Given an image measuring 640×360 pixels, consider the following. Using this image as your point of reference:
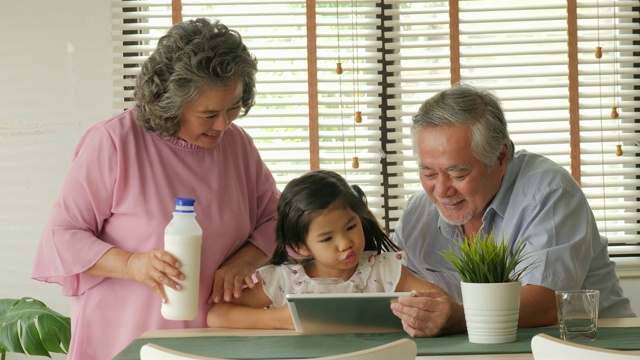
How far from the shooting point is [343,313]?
1.95 m

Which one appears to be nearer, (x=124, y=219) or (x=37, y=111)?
(x=124, y=219)

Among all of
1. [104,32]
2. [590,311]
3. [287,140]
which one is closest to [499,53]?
[287,140]

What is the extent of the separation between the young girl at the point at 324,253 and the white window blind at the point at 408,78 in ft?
5.01

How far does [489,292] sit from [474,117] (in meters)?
0.64

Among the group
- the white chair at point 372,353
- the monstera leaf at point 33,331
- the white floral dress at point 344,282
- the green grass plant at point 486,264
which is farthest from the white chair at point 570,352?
the monstera leaf at point 33,331

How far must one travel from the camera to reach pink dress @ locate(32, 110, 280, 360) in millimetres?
2230

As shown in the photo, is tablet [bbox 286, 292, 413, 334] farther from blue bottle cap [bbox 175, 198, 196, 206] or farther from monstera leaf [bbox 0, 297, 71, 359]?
monstera leaf [bbox 0, 297, 71, 359]

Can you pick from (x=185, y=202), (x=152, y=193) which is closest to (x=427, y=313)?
(x=185, y=202)

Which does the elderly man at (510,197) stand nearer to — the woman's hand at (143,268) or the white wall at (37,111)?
the woman's hand at (143,268)

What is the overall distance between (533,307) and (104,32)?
240 cm

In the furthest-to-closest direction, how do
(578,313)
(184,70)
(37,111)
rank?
(37,111) → (184,70) → (578,313)

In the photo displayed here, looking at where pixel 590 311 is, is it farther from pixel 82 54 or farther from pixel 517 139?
pixel 82 54

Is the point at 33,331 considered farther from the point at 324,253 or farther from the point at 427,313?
the point at 427,313

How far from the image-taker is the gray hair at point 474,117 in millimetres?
2334
